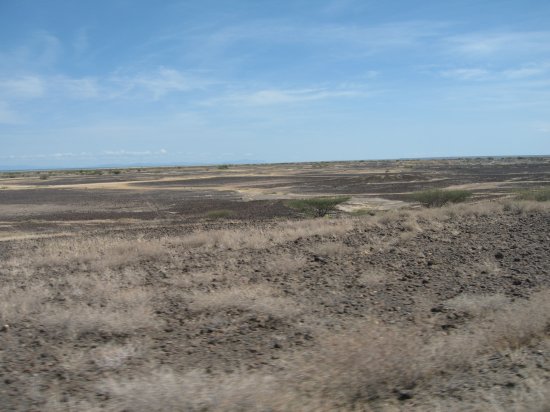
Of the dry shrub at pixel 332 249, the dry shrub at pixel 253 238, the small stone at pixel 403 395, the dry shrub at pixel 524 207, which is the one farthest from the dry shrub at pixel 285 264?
the dry shrub at pixel 524 207

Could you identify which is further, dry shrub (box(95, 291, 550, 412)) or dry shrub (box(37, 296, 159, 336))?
dry shrub (box(37, 296, 159, 336))

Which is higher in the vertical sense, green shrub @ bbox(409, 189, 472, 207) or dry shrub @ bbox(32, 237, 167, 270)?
green shrub @ bbox(409, 189, 472, 207)

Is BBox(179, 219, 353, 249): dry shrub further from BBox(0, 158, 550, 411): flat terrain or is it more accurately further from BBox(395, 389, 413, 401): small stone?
BBox(395, 389, 413, 401): small stone

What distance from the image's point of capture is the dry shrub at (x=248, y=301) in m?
8.21

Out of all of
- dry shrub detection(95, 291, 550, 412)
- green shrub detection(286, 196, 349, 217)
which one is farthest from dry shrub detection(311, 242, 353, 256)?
green shrub detection(286, 196, 349, 217)

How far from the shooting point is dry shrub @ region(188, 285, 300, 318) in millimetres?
8211

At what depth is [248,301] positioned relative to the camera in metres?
8.70

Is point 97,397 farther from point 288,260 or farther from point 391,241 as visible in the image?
point 391,241

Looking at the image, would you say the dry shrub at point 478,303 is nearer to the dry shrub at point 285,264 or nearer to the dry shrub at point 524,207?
the dry shrub at point 285,264

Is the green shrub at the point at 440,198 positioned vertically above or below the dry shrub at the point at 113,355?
above

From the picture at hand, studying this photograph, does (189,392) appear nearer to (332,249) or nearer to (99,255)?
(332,249)

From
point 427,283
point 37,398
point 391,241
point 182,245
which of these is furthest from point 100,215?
point 37,398

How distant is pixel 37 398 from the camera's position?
521 cm

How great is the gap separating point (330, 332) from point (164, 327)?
8.03ft
